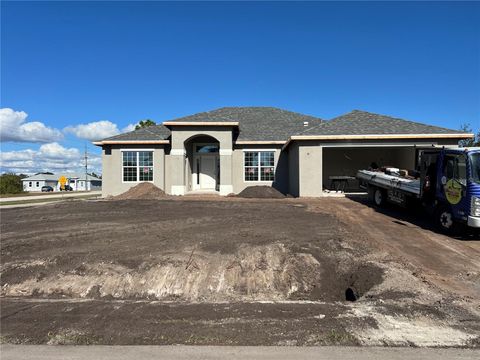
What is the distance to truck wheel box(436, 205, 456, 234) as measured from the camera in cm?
1132

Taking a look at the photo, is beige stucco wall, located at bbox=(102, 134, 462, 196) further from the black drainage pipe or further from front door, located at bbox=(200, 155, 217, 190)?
the black drainage pipe

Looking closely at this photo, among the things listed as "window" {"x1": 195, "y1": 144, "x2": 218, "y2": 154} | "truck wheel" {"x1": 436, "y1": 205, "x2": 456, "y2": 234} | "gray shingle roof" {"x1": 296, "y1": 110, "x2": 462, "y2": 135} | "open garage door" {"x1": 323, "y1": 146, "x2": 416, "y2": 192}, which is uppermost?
"gray shingle roof" {"x1": 296, "y1": 110, "x2": 462, "y2": 135}

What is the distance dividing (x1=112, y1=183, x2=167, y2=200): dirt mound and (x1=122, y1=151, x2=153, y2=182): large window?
78 centimetres

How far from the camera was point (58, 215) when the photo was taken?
14.8 metres

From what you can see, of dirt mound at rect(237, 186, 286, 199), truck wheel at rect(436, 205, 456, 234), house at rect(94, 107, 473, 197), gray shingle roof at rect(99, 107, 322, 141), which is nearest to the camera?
truck wheel at rect(436, 205, 456, 234)

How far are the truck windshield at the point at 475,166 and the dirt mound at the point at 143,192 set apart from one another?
15.8 m

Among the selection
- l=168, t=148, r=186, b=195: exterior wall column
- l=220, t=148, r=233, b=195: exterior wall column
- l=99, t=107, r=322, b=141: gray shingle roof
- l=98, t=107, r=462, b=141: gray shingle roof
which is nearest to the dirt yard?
l=98, t=107, r=462, b=141: gray shingle roof

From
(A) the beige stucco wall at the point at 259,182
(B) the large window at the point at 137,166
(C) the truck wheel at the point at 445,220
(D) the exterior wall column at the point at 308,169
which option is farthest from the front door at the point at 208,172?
(C) the truck wheel at the point at 445,220

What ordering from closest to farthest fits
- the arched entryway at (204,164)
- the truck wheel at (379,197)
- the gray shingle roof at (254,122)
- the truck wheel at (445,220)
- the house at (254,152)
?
1. the truck wheel at (445,220)
2. the truck wheel at (379,197)
3. the house at (254,152)
4. the gray shingle roof at (254,122)
5. the arched entryway at (204,164)

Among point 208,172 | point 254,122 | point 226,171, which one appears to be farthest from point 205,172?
point 254,122

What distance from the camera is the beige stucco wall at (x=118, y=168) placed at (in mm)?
23984

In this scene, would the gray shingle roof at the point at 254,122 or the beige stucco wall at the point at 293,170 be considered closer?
the beige stucco wall at the point at 293,170

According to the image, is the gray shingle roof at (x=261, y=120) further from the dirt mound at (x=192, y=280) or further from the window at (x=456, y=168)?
the dirt mound at (x=192, y=280)

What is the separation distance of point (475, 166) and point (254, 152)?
14.9 m
